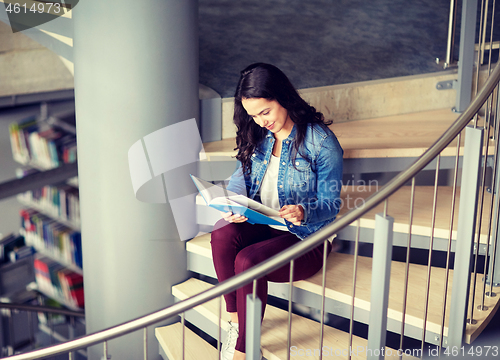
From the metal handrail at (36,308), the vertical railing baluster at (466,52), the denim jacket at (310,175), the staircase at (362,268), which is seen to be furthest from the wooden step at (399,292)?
the metal handrail at (36,308)

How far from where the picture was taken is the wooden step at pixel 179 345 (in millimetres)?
2129

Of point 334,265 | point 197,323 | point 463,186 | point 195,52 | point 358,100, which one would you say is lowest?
point 197,323

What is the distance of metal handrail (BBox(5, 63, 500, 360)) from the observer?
52.4 inches

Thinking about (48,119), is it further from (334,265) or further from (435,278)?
(435,278)

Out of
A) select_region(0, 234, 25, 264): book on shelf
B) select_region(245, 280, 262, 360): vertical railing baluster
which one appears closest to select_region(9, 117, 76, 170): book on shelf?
select_region(0, 234, 25, 264): book on shelf

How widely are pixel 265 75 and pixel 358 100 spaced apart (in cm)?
118

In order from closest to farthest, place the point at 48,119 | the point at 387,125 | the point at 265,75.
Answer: the point at 265,75 → the point at 387,125 → the point at 48,119

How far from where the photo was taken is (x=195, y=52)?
225cm

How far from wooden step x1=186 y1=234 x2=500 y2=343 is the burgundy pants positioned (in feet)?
0.34

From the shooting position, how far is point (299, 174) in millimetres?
1955

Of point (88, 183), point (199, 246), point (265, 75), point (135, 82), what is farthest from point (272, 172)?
point (88, 183)

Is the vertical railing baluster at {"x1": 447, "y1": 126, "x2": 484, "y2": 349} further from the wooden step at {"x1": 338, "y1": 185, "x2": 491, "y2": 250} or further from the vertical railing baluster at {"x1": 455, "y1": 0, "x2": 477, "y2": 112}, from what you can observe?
the vertical railing baluster at {"x1": 455, "y1": 0, "x2": 477, "y2": 112}

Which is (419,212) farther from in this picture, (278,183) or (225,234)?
(225,234)

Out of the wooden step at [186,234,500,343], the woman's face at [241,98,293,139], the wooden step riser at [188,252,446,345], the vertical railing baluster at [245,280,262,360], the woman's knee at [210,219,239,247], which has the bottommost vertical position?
the wooden step riser at [188,252,446,345]
